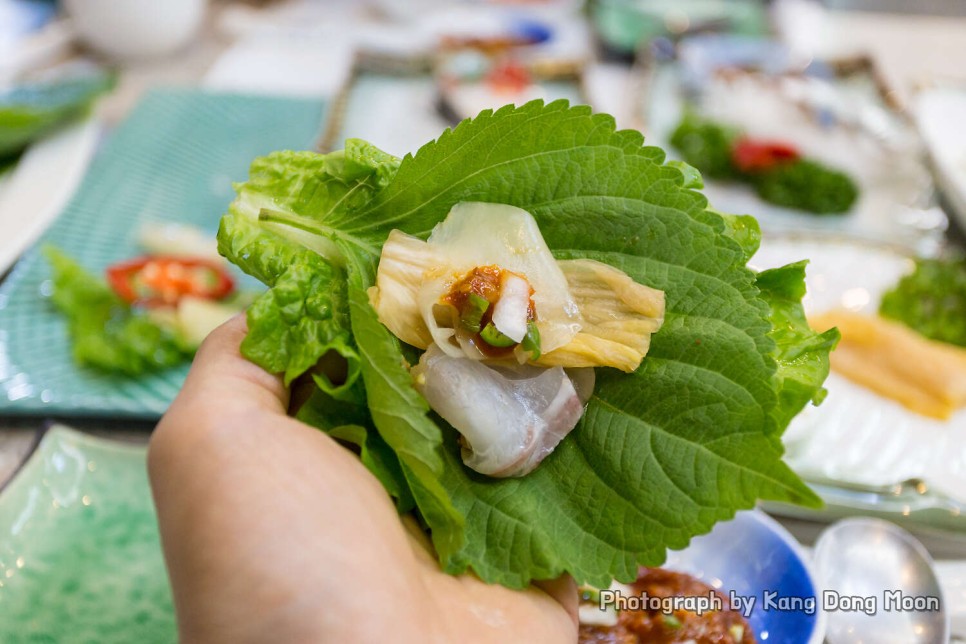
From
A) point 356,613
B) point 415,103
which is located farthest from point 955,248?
point 356,613

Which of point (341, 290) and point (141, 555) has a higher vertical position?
point (341, 290)

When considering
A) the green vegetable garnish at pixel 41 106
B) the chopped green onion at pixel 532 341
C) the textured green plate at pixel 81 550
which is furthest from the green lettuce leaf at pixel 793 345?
the green vegetable garnish at pixel 41 106

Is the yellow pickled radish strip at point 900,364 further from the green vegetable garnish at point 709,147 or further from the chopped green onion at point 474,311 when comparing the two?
A: the chopped green onion at point 474,311

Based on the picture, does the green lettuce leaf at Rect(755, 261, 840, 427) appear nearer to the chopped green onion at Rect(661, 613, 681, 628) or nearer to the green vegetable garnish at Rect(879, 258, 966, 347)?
the chopped green onion at Rect(661, 613, 681, 628)

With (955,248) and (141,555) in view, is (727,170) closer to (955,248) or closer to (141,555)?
(955,248)

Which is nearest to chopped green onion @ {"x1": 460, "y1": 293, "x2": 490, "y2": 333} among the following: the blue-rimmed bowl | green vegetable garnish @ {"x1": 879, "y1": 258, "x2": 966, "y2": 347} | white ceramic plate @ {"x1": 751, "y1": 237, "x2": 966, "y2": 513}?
the blue-rimmed bowl
